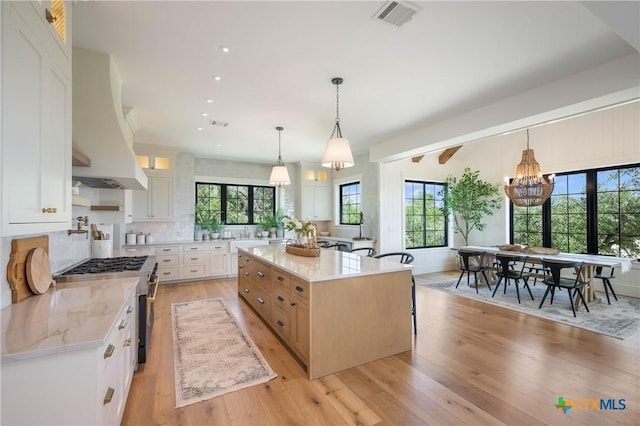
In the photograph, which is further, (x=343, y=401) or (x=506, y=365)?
(x=506, y=365)

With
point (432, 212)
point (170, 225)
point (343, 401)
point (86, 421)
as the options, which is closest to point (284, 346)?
point (343, 401)

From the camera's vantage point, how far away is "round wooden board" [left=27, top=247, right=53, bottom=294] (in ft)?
6.34

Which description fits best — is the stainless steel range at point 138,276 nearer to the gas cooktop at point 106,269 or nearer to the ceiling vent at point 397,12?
the gas cooktop at point 106,269

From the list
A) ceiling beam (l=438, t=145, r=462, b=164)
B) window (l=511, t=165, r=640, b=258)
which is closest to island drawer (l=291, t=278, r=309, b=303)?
ceiling beam (l=438, t=145, r=462, b=164)

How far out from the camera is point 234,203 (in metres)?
7.31

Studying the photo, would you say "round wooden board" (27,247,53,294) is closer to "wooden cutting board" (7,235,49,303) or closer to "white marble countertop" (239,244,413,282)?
"wooden cutting board" (7,235,49,303)

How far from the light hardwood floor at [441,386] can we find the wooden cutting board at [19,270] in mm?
1058

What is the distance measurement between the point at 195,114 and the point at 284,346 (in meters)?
3.33

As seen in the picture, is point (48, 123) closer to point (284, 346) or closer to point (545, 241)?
point (284, 346)

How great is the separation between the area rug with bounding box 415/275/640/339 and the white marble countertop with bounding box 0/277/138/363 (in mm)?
4894

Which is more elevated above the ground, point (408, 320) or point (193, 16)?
point (193, 16)

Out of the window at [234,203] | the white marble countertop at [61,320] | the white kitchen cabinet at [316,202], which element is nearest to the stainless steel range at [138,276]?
the white marble countertop at [61,320]

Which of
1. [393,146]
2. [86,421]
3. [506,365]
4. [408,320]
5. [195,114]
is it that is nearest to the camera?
[86,421]

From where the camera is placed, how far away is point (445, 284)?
19.5 feet
